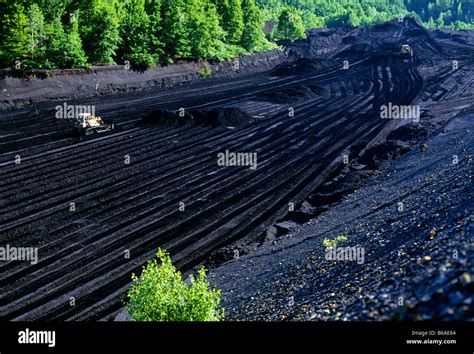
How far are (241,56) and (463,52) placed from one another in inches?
1781

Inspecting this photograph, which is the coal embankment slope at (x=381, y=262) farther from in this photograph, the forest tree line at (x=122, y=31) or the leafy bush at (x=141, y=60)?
the leafy bush at (x=141, y=60)

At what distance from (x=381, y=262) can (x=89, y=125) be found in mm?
26685

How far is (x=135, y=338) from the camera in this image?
7.30m

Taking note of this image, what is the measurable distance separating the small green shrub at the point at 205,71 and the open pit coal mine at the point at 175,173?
5.65m

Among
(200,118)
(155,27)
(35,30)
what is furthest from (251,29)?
(200,118)

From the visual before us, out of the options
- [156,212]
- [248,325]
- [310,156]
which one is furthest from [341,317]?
[310,156]

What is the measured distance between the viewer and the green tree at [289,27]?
10175 cm

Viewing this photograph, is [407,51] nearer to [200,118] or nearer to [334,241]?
[200,118]

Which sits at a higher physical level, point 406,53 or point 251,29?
point 251,29

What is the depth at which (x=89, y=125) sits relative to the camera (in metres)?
34.2

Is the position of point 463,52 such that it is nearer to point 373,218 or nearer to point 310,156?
point 310,156

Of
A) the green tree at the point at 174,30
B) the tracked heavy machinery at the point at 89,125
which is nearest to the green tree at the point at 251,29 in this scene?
the green tree at the point at 174,30

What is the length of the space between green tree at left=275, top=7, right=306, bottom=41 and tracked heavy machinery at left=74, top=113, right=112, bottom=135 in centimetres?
7602

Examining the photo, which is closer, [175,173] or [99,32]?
[175,173]
